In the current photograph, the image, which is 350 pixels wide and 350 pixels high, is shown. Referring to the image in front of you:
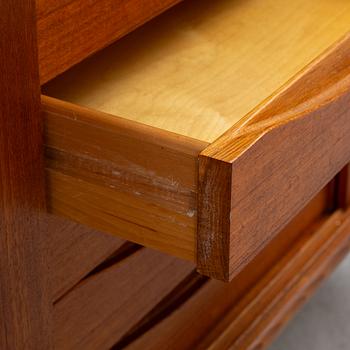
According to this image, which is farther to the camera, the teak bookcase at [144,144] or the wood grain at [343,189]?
the wood grain at [343,189]

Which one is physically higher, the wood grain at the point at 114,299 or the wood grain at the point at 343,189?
the wood grain at the point at 114,299

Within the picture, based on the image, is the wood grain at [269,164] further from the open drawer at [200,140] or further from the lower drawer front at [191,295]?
the lower drawer front at [191,295]

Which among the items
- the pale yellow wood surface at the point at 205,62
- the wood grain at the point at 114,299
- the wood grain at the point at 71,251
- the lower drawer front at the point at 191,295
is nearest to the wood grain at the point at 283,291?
the lower drawer front at the point at 191,295

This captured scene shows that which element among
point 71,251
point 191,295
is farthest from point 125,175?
point 191,295

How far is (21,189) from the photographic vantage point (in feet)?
2.28

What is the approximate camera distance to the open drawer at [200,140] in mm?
612

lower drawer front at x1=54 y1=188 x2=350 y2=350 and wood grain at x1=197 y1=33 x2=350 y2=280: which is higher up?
wood grain at x1=197 y1=33 x2=350 y2=280

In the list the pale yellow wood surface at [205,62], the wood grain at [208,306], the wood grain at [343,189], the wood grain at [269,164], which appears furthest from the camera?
the wood grain at [343,189]

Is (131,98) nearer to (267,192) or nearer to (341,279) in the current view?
(267,192)

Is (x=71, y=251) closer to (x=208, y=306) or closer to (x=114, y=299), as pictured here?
(x=114, y=299)

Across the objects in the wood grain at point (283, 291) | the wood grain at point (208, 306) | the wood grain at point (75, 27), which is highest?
the wood grain at point (75, 27)

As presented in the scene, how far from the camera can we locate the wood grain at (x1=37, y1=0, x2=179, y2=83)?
26.0 inches

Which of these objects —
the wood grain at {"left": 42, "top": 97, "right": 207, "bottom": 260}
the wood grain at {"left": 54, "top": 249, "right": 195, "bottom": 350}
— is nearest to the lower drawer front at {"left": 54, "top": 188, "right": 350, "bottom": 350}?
the wood grain at {"left": 54, "top": 249, "right": 195, "bottom": 350}

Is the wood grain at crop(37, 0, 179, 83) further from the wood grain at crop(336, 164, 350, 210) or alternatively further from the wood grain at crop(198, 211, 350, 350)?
the wood grain at crop(336, 164, 350, 210)
